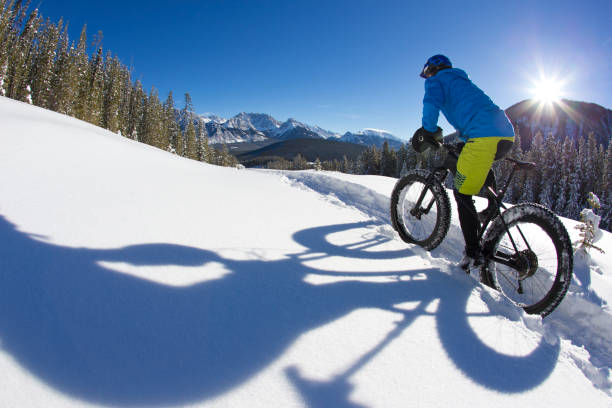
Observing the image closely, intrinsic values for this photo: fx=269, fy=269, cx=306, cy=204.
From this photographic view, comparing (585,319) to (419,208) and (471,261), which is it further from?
(419,208)

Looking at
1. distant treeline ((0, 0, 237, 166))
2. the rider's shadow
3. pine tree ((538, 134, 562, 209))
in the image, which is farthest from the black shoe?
pine tree ((538, 134, 562, 209))

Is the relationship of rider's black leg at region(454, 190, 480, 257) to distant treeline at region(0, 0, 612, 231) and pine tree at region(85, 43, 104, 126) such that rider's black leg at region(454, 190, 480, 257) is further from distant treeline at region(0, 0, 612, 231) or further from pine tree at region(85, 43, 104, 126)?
pine tree at region(85, 43, 104, 126)

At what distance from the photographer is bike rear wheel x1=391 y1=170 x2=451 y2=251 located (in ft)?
11.2

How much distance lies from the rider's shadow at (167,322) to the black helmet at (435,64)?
2.63m

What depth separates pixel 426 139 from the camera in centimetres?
349

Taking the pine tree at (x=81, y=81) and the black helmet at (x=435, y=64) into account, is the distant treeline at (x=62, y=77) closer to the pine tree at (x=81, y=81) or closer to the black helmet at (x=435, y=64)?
the pine tree at (x=81, y=81)

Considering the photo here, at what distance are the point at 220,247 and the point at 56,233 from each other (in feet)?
4.27

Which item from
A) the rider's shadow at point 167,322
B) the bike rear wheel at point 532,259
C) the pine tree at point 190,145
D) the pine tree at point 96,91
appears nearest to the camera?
the rider's shadow at point 167,322

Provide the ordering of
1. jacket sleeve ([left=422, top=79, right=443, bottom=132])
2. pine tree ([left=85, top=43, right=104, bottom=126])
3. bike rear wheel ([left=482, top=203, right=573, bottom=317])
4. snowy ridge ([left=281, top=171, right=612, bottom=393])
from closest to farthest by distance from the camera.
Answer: snowy ridge ([left=281, top=171, right=612, bottom=393])
bike rear wheel ([left=482, top=203, right=573, bottom=317])
jacket sleeve ([left=422, top=79, right=443, bottom=132])
pine tree ([left=85, top=43, right=104, bottom=126])

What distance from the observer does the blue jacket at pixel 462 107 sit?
9.11ft

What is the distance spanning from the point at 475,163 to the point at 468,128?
1.34 feet

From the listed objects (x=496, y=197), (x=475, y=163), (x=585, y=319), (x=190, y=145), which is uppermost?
(x=190, y=145)

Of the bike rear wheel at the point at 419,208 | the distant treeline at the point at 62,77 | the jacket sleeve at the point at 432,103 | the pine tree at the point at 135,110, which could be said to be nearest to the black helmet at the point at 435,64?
the jacket sleeve at the point at 432,103

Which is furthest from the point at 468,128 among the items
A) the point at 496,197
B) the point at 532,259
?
the point at 532,259
